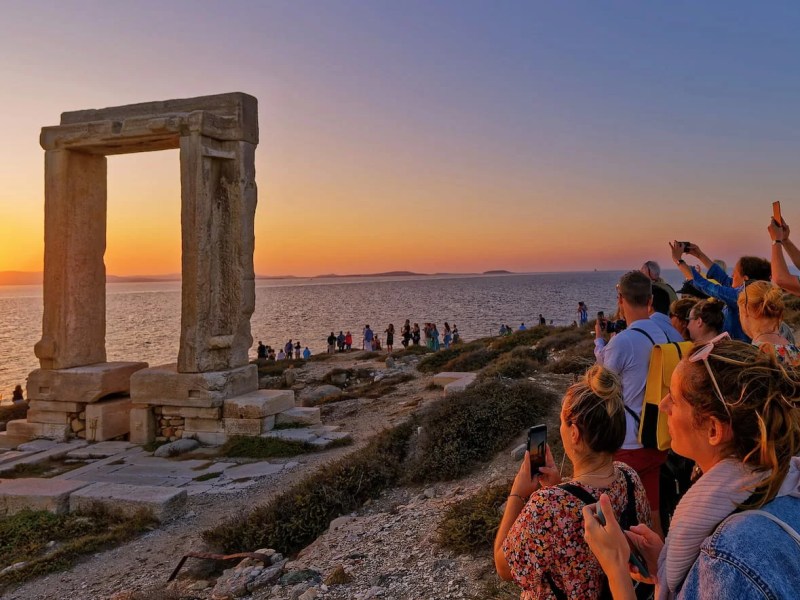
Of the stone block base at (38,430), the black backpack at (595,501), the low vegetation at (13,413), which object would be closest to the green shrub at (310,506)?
the black backpack at (595,501)

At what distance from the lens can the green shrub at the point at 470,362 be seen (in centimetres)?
1659

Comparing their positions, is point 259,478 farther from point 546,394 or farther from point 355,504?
point 546,394

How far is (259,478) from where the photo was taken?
8773 millimetres

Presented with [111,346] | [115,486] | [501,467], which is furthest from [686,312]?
[111,346]

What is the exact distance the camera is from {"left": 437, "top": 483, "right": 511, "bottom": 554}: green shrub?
16.3 feet

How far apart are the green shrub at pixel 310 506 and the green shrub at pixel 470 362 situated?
8665mm

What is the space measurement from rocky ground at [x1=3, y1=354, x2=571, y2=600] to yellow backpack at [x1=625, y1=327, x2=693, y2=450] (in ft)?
4.80

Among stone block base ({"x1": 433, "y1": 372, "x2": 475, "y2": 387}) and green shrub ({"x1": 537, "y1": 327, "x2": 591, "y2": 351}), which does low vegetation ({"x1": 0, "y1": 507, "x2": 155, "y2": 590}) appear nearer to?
stone block base ({"x1": 433, "y1": 372, "x2": 475, "y2": 387})

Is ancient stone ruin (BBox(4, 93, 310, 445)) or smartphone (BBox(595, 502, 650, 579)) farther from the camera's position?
ancient stone ruin (BBox(4, 93, 310, 445))

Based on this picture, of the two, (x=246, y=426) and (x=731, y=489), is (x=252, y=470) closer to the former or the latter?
(x=246, y=426)

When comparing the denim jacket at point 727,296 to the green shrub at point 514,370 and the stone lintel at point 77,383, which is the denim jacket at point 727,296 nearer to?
the green shrub at point 514,370

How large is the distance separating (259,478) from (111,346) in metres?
41.6

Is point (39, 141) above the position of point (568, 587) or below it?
above

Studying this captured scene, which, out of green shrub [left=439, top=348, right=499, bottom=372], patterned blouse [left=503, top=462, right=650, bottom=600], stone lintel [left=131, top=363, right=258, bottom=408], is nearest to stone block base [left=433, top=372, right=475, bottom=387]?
green shrub [left=439, top=348, right=499, bottom=372]
